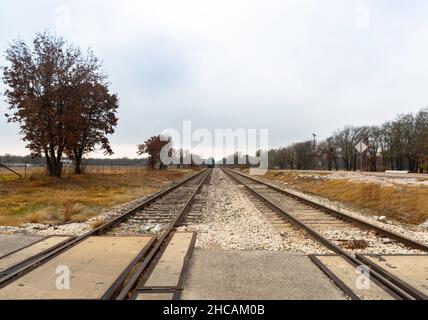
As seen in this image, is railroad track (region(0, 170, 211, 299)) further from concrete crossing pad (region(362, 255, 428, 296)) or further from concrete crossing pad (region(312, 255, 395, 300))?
concrete crossing pad (region(362, 255, 428, 296))

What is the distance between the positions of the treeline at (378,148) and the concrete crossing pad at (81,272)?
5724 centimetres

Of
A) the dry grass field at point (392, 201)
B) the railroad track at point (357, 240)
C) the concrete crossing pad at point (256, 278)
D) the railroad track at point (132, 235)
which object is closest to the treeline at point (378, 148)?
the dry grass field at point (392, 201)

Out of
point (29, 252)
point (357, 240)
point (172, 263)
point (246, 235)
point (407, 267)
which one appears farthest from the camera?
point (246, 235)

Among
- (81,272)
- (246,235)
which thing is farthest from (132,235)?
(81,272)

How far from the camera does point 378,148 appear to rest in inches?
3406

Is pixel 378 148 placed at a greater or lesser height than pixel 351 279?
greater

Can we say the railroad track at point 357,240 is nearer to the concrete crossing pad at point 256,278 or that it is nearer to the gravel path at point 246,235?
the gravel path at point 246,235

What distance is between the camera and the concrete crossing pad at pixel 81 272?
15.1ft

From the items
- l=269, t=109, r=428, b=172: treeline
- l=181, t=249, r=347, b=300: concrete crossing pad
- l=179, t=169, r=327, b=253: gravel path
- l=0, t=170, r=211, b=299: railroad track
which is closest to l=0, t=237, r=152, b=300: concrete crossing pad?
l=0, t=170, r=211, b=299: railroad track

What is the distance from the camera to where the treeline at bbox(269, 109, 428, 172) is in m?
69.4

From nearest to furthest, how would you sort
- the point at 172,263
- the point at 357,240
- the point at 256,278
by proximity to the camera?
the point at 256,278 → the point at 172,263 → the point at 357,240

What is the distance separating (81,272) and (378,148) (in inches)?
3561

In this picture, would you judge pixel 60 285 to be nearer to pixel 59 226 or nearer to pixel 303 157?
pixel 59 226

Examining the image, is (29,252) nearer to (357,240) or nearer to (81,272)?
(81,272)
